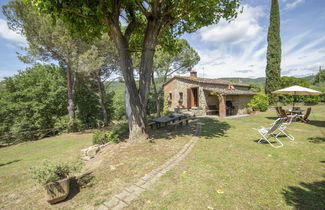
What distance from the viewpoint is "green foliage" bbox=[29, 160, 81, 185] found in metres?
2.75

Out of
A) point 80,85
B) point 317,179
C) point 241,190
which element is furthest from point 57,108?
point 317,179

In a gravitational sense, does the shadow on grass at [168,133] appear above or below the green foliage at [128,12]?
below

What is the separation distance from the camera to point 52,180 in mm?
2812

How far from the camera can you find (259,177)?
319 centimetres

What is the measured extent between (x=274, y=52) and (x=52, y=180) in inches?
931

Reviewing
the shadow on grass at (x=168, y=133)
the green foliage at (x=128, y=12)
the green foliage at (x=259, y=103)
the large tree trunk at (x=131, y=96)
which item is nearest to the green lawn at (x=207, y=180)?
the large tree trunk at (x=131, y=96)

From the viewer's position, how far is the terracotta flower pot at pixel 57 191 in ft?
8.80

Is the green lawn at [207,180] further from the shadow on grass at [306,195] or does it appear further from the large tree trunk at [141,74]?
the large tree trunk at [141,74]

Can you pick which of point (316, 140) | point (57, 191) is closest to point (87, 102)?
point (57, 191)

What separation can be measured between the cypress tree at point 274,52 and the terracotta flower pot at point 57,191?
22.1 m

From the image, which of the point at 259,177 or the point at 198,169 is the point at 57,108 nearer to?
the point at 198,169

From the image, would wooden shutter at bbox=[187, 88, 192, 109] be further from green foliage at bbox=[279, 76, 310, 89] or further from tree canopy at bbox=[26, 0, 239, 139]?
green foliage at bbox=[279, 76, 310, 89]

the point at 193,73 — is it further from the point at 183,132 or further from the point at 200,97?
the point at 183,132

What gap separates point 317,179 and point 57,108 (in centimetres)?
2132
